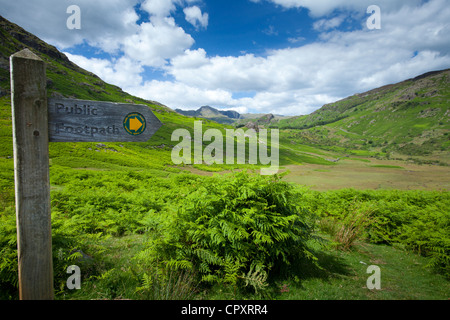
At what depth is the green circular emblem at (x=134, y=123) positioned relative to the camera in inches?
133

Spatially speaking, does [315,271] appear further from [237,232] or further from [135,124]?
[135,124]

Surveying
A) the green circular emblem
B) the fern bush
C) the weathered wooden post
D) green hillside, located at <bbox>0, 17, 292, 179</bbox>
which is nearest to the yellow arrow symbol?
the green circular emblem

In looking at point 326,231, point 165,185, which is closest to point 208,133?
point 165,185

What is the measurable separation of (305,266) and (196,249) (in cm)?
310

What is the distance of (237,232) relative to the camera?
436 cm

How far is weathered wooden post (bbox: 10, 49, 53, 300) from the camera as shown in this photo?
8.50 feet

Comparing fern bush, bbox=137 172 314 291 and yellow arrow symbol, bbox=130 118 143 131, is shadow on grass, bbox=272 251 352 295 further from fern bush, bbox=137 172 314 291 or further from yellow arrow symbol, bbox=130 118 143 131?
yellow arrow symbol, bbox=130 118 143 131

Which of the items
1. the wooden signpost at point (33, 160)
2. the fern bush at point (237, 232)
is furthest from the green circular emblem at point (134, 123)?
the fern bush at point (237, 232)

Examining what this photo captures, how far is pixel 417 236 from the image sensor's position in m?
7.00

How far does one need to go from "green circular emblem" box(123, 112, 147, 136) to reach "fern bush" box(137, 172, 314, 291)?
2157 mm
